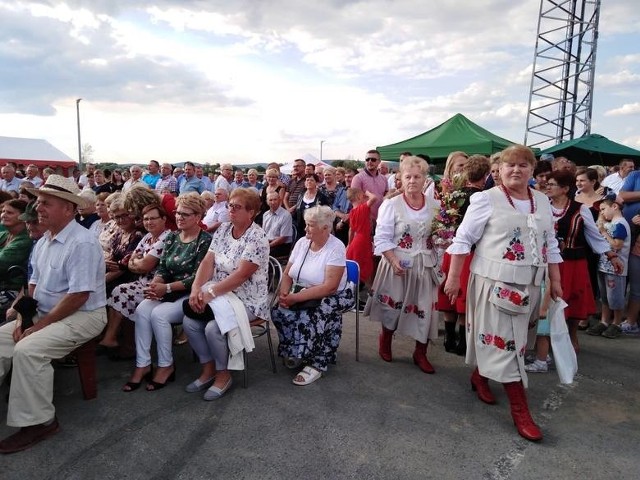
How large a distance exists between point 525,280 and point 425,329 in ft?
3.86

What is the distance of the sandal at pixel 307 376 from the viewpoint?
3.47m

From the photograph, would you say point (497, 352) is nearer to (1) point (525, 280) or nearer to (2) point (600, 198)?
(1) point (525, 280)

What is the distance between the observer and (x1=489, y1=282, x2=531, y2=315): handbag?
8.83 ft

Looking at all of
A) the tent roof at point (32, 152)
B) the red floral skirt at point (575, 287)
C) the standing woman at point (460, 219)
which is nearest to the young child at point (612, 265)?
the red floral skirt at point (575, 287)

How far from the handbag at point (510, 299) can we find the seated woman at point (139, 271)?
107 inches

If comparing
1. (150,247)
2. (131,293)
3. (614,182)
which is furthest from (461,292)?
(614,182)

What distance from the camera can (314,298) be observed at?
3.51 m

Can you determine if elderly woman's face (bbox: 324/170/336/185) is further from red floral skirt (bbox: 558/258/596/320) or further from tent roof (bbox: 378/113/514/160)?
red floral skirt (bbox: 558/258/596/320)

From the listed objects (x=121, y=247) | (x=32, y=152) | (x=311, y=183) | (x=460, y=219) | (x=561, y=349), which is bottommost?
(x=561, y=349)

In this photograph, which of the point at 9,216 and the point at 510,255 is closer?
the point at 510,255

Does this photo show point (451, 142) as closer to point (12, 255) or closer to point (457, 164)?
point (457, 164)

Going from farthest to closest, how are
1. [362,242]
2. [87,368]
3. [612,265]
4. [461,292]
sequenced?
[362,242], [612,265], [461,292], [87,368]

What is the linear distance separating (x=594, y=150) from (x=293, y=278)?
863 centimetres

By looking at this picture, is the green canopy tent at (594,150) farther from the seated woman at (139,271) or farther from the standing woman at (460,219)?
the seated woman at (139,271)
